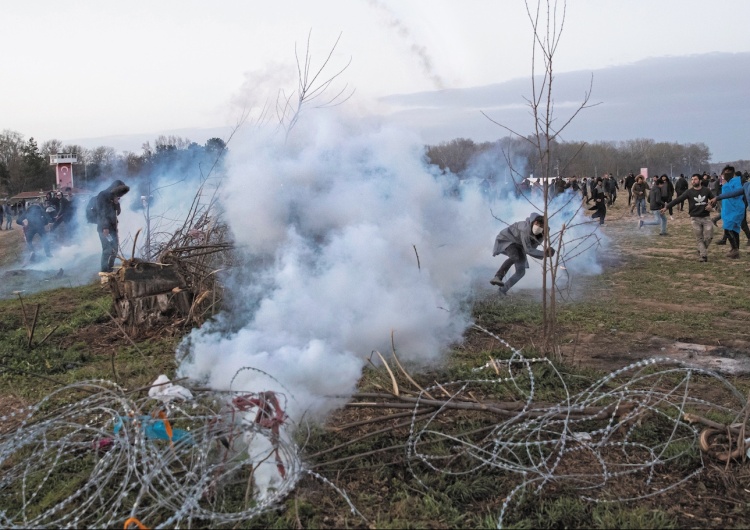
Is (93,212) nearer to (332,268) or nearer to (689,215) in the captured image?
(332,268)

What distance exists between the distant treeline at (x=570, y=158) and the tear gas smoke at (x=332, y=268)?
127cm

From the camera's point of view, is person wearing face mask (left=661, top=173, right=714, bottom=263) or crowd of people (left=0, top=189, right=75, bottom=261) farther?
crowd of people (left=0, top=189, right=75, bottom=261)

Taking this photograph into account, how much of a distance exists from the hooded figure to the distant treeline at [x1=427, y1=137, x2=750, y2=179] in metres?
5.87

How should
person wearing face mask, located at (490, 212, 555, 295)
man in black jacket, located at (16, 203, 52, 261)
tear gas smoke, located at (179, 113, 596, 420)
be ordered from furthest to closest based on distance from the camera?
1. man in black jacket, located at (16, 203, 52, 261)
2. person wearing face mask, located at (490, 212, 555, 295)
3. tear gas smoke, located at (179, 113, 596, 420)

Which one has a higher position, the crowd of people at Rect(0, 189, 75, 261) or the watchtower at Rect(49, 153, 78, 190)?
the watchtower at Rect(49, 153, 78, 190)

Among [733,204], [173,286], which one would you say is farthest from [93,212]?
[733,204]

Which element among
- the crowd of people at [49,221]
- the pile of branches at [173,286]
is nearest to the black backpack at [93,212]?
the pile of branches at [173,286]

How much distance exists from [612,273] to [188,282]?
7.63 metres

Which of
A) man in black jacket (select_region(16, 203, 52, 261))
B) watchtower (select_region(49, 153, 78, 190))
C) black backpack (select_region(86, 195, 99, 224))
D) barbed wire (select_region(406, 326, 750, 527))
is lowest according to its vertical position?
barbed wire (select_region(406, 326, 750, 527))

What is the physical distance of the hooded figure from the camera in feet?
37.9

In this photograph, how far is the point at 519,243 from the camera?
29.3 ft

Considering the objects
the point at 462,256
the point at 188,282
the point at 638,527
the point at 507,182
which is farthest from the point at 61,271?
the point at 638,527

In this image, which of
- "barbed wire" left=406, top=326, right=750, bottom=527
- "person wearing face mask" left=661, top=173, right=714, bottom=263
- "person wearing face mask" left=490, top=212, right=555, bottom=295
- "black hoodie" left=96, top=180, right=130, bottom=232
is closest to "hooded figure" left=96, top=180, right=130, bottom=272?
"black hoodie" left=96, top=180, right=130, bottom=232

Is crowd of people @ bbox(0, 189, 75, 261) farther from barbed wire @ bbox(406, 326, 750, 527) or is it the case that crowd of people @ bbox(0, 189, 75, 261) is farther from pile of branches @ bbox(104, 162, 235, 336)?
barbed wire @ bbox(406, 326, 750, 527)
